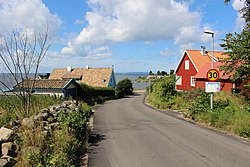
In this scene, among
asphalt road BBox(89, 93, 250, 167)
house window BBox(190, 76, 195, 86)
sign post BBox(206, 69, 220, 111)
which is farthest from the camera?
house window BBox(190, 76, 195, 86)

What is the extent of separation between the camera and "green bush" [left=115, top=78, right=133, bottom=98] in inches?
2372

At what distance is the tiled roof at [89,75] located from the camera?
5955 centimetres

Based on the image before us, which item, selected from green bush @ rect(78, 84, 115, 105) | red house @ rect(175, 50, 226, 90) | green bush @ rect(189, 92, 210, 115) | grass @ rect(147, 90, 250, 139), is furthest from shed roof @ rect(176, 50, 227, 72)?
green bush @ rect(189, 92, 210, 115)

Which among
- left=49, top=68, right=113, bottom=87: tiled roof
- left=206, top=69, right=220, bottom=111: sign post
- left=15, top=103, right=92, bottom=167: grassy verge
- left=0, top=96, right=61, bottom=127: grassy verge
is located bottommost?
left=15, top=103, right=92, bottom=167: grassy verge

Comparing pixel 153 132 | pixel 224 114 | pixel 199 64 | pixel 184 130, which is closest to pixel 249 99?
pixel 224 114

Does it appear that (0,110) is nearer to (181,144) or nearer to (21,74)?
(21,74)

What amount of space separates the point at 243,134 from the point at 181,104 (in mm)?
14154

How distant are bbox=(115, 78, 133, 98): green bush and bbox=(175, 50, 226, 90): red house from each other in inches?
751

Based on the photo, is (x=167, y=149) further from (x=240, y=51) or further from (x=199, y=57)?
(x=199, y=57)

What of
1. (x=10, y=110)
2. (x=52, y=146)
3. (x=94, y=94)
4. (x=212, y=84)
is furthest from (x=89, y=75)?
(x=52, y=146)

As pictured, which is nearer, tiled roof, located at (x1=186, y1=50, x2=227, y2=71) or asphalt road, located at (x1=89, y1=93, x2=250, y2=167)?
asphalt road, located at (x1=89, y1=93, x2=250, y2=167)

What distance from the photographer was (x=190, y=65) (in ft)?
132

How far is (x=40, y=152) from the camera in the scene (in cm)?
666

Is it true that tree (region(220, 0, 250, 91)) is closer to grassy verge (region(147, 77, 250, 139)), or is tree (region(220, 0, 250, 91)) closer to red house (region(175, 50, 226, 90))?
grassy verge (region(147, 77, 250, 139))
